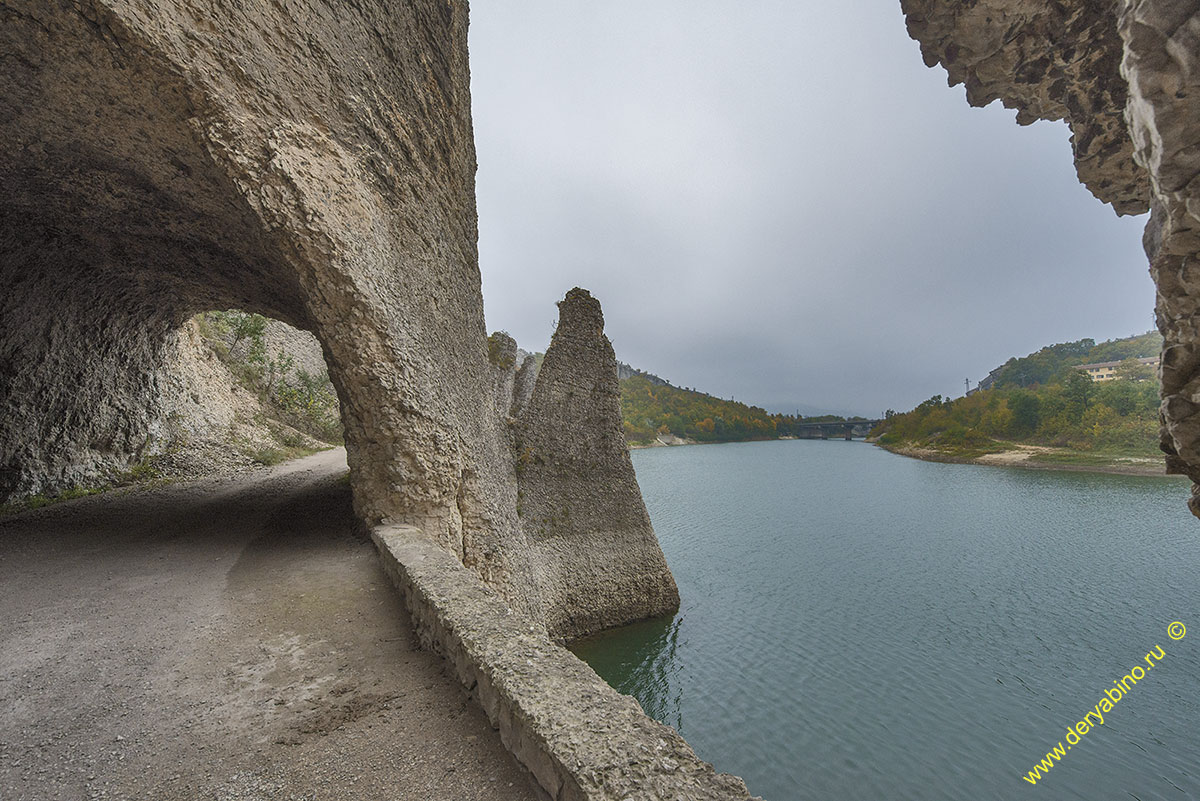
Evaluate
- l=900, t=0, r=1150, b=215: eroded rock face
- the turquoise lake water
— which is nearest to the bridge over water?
the turquoise lake water

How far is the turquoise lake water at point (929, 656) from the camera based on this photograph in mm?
7043

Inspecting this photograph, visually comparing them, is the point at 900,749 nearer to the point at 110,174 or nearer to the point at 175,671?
the point at 175,671

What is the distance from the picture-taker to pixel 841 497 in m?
30.8

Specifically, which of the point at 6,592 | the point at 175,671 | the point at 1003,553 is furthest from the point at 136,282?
the point at 1003,553

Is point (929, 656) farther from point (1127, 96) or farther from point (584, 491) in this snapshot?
point (1127, 96)

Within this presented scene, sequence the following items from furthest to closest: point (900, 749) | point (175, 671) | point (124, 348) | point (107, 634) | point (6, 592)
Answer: point (124, 348) < point (900, 749) < point (6, 592) < point (107, 634) < point (175, 671)

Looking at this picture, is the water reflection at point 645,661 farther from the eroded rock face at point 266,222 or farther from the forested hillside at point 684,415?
the forested hillside at point 684,415

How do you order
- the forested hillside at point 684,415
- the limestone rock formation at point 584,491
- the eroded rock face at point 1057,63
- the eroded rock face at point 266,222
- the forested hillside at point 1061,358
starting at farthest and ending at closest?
the forested hillside at point 684,415
the forested hillside at point 1061,358
the limestone rock formation at point 584,491
the eroded rock face at point 1057,63
the eroded rock face at point 266,222

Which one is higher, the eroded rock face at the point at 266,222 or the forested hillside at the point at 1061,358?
the forested hillside at the point at 1061,358

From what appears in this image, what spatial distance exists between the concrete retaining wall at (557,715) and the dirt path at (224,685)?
23 cm

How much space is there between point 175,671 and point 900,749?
360 inches

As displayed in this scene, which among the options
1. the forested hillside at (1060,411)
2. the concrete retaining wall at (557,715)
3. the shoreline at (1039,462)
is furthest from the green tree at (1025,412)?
the concrete retaining wall at (557,715)

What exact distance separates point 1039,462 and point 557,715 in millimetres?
53062

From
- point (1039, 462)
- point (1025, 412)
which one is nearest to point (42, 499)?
point (1039, 462)
